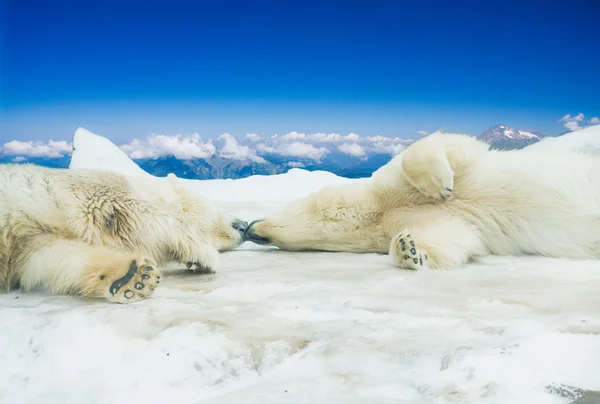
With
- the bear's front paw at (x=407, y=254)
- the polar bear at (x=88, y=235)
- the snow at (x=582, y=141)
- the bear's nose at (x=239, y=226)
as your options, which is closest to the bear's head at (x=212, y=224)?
the bear's nose at (x=239, y=226)

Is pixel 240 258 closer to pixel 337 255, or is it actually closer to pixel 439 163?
pixel 337 255

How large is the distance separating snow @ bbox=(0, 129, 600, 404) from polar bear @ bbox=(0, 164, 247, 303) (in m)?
0.10

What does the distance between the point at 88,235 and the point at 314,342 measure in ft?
4.67

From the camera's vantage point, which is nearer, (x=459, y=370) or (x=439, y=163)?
(x=459, y=370)

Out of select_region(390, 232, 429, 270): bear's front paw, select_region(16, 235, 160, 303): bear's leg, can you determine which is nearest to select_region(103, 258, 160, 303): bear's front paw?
select_region(16, 235, 160, 303): bear's leg

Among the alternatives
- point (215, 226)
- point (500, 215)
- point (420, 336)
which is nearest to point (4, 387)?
point (420, 336)

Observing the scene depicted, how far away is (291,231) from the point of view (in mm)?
3900

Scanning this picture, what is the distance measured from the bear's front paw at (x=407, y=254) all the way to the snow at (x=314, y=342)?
245mm

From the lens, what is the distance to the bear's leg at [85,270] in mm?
2217

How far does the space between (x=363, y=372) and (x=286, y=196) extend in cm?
688

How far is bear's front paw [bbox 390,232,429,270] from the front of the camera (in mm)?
2902

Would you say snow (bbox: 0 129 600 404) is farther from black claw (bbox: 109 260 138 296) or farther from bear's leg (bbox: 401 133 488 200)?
bear's leg (bbox: 401 133 488 200)

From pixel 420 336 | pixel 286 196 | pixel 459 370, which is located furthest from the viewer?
pixel 286 196

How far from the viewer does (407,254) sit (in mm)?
2902
